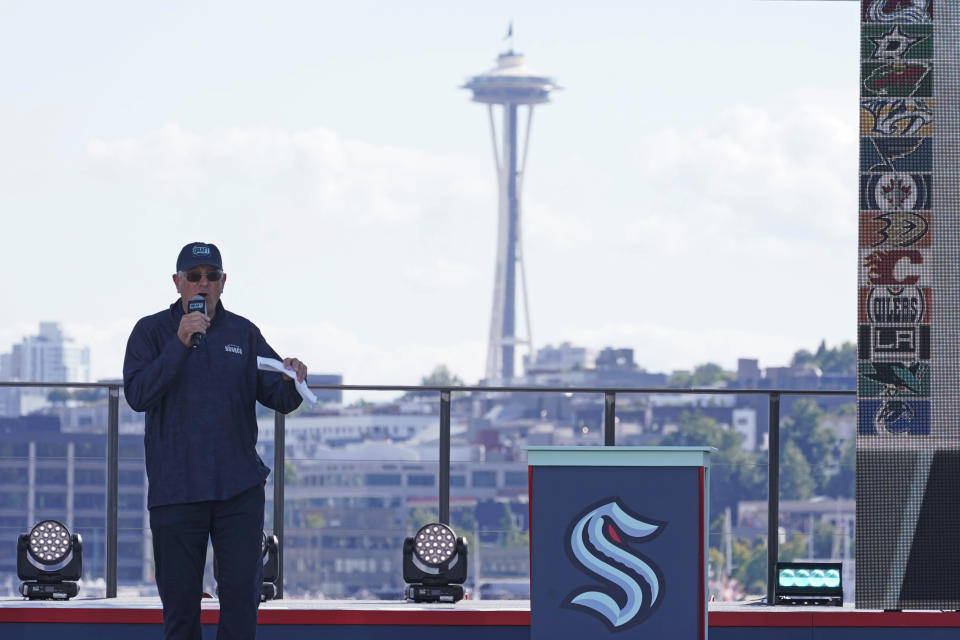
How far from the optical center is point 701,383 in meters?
132

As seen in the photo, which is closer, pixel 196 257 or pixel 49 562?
pixel 196 257

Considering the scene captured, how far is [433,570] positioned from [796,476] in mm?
115003

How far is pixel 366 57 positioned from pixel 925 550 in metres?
126

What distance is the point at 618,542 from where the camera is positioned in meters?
5.01

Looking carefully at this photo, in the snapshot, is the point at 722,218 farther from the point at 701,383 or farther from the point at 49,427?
the point at 49,427

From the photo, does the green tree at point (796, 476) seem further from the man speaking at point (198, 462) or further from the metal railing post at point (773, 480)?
the man speaking at point (198, 462)

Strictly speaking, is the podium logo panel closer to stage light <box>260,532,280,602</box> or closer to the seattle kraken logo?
the seattle kraken logo

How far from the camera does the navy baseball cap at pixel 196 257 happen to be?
4.77 meters

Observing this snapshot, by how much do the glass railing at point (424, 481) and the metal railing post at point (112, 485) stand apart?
87.9m

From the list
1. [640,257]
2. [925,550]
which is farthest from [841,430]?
[925,550]

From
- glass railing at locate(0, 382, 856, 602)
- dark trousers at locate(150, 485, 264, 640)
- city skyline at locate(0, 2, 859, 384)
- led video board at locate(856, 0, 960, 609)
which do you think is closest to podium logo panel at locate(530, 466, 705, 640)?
dark trousers at locate(150, 485, 264, 640)

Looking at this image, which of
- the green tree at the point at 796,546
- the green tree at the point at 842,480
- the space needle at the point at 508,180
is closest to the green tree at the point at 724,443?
the green tree at the point at 796,546

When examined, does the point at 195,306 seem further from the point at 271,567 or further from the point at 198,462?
the point at 271,567

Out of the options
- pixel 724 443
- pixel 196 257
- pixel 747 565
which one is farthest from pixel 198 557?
pixel 724 443
